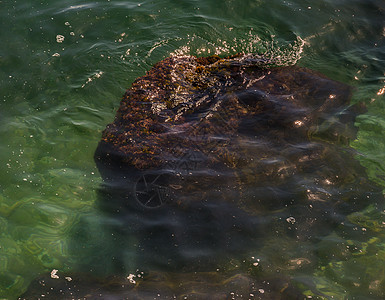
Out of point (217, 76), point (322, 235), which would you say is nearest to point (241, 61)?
point (217, 76)

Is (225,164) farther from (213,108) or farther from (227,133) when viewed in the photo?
(213,108)

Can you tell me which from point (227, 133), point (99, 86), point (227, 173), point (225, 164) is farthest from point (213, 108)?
point (99, 86)

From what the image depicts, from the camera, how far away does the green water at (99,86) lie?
16.4 feet

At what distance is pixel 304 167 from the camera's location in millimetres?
5750

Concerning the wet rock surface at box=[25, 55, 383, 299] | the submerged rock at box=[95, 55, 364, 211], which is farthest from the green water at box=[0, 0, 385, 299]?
the submerged rock at box=[95, 55, 364, 211]

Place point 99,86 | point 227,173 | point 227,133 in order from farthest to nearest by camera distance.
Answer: point 99,86, point 227,133, point 227,173

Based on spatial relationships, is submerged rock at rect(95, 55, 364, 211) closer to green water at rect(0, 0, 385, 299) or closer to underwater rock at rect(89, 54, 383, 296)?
underwater rock at rect(89, 54, 383, 296)

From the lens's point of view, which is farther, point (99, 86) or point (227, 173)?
point (99, 86)

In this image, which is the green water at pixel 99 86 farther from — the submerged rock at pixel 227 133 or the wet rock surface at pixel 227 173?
the submerged rock at pixel 227 133

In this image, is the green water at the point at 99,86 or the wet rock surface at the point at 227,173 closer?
the wet rock surface at the point at 227,173

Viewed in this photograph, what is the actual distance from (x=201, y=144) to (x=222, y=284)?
A: 210 centimetres

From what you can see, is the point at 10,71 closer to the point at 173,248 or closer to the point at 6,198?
the point at 6,198

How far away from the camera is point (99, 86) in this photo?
7.03 meters

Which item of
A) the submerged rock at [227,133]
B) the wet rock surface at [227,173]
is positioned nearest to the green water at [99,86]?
the wet rock surface at [227,173]
